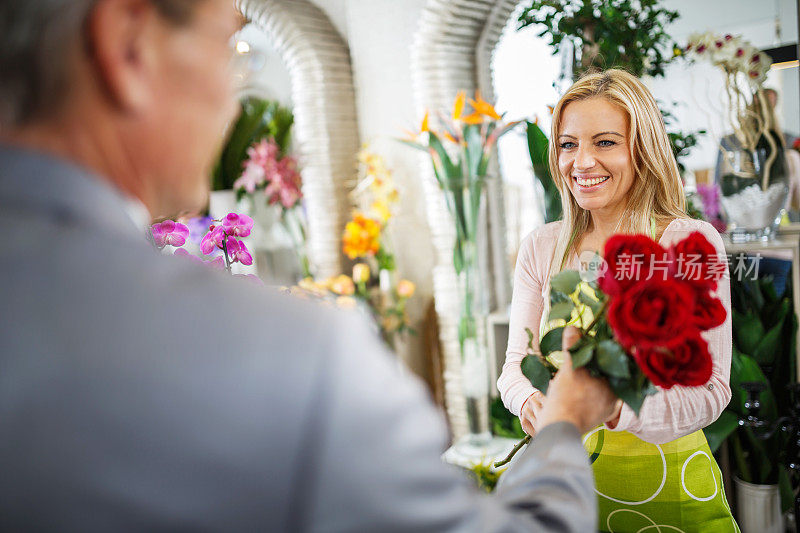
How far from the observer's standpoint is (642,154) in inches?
51.6

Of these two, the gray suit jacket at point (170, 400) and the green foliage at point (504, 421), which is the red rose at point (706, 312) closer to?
the gray suit jacket at point (170, 400)

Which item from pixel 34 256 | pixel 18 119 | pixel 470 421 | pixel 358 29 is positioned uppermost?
pixel 358 29


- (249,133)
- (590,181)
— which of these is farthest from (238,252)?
(249,133)

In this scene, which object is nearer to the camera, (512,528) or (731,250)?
(512,528)

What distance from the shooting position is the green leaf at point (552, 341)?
0.85 metres

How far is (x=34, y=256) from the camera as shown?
445 millimetres

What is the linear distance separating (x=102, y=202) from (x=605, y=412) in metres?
0.61

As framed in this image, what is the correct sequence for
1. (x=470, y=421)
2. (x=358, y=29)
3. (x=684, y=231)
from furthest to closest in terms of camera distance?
(x=358, y=29) < (x=470, y=421) < (x=684, y=231)

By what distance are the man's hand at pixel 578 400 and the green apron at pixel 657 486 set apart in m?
0.54

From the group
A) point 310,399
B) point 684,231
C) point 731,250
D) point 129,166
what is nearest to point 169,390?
point 310,399

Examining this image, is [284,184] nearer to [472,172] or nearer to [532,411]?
[472,172]

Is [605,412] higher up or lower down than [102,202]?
lower down

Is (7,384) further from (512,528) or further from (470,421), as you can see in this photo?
(470,421)

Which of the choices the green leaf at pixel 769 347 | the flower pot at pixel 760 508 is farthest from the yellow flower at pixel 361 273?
the flower pot at pixel 760 508
